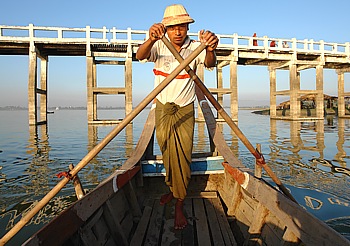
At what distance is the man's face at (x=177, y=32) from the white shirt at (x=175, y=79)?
0.11 metres

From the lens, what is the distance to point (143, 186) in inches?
138

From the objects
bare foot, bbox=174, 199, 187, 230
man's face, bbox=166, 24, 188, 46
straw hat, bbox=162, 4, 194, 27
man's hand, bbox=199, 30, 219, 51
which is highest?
straw hat, bbox=162, 4, 194, 27

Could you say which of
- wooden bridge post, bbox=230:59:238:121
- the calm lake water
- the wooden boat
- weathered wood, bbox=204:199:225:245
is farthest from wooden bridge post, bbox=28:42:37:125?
weathered wood, bbox=204:199:225:245

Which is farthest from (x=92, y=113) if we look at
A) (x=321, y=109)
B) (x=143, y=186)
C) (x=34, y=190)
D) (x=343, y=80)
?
(x=343, y=80)

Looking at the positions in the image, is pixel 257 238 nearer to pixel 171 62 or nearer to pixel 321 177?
pixel 171 62

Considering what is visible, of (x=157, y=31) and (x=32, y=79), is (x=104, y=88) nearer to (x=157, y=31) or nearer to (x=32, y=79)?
(x=32, y=79)

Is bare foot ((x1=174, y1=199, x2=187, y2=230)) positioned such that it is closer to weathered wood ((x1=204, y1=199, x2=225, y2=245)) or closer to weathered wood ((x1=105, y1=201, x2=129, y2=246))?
weathered wood ((x1=204, y1=199, x2=225, y2=245))

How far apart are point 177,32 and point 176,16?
146 millimetres

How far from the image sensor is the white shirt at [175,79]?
2.52 m

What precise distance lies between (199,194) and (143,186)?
2.65ft

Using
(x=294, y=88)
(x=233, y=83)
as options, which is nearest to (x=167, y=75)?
(x=233, y=83)

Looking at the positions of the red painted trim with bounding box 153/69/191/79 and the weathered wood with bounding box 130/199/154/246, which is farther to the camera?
the red painted trim with bounding box 153/69/191/79

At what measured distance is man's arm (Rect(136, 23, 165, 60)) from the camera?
207cm

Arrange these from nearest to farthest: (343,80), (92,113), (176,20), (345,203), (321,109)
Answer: (176,20), (345,203), (92,113), (321,109), (343,80)
